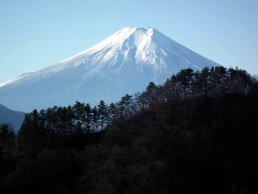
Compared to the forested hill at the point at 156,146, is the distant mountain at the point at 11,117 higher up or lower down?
higher up

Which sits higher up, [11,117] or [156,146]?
[11,117]

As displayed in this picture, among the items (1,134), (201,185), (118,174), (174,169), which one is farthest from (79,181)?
(1,134)

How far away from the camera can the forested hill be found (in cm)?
3012

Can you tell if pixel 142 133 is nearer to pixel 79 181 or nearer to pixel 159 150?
pixel 159 150

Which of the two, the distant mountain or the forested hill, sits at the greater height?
the distant mountain

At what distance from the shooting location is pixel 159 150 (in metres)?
35.5

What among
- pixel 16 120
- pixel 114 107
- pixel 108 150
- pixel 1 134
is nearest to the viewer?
pixel 108 150

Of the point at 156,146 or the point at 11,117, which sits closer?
the point at 156,146

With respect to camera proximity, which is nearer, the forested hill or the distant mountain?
the forested hill

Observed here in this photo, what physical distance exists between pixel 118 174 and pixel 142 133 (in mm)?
14480

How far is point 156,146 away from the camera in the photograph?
1415 inches

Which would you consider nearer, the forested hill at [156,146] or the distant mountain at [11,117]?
the forested hill at [156,146]

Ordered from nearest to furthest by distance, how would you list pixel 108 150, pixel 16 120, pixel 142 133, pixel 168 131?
pixel 108 150
pixel 168 131
pixel 142 133
pixel 16 120

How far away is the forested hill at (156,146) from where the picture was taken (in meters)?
30.1
